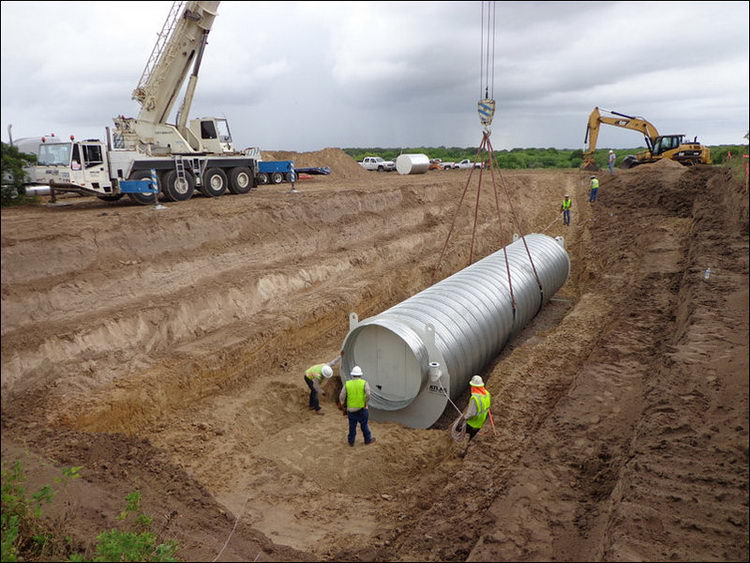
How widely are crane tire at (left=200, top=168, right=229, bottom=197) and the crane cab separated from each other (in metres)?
0.90

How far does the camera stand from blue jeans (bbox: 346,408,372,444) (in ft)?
28.1

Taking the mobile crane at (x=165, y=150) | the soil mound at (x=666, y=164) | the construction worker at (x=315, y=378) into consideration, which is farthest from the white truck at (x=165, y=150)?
the soil mound at (x=666, y=164)

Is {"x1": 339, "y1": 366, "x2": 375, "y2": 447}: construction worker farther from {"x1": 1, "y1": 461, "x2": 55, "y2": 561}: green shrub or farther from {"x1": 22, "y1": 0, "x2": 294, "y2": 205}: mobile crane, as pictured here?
{"x1": 22, "y1": 0, "x2": 294, "y2": 205}: mobile crane

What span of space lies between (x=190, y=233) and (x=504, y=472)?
10139mm

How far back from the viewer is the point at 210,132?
19.1 m

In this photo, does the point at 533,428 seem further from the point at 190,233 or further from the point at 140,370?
the point at 190,233

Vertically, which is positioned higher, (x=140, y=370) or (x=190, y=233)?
(x=190, y=233)

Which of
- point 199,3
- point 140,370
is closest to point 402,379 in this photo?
point 140,370

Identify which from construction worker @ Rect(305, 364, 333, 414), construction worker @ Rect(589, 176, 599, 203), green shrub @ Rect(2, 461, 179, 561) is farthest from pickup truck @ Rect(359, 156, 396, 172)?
green shrub @ Rect(2, 461, 179, 561)

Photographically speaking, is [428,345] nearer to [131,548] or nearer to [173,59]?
[131,548]

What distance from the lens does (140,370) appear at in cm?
976

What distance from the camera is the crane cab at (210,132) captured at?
1892 centimetres

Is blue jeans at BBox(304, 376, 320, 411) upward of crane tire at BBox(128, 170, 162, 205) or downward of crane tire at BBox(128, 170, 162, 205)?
downward

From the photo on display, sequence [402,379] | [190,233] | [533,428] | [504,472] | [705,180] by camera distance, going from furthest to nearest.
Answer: [705,180] → [190,233] → [402,379] → [533,428] → [504,472]
